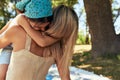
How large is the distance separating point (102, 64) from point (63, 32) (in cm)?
722

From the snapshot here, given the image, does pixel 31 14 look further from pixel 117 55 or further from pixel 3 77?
pixel 117 55

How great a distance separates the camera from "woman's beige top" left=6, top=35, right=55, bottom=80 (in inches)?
94.3

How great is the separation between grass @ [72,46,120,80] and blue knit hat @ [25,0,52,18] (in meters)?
5.84

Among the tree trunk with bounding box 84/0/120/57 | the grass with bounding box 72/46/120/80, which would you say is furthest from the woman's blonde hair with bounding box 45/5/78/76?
the tree trunk with bounding box 84/0/120/57

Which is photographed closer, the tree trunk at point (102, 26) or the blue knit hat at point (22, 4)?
the blue knit hat at point (22, 4)

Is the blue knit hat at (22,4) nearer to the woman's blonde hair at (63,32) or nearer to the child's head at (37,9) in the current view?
the child's head at (37,9)

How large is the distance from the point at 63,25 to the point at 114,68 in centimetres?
684

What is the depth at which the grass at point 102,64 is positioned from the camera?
28.0ft

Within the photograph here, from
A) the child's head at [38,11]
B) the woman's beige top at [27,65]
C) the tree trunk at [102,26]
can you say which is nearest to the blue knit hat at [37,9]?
the child's head at [38,11]

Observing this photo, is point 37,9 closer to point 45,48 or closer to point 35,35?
point 35,35

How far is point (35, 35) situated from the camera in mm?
2387

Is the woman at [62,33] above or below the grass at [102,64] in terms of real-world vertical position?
above

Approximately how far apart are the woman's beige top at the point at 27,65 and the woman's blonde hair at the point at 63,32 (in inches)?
2.8

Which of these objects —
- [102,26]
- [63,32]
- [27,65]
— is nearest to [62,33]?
[63,32]
